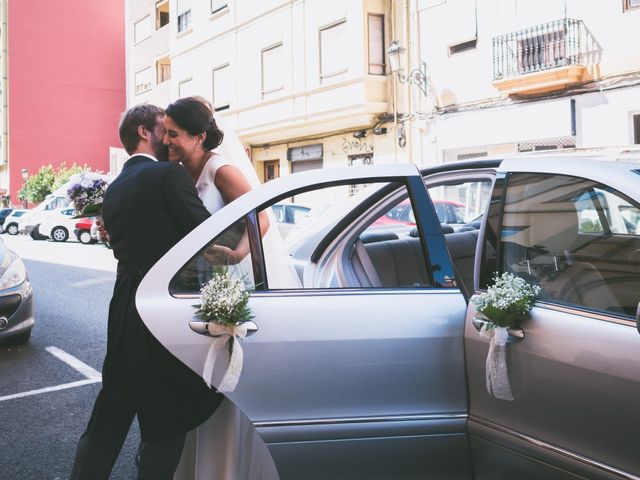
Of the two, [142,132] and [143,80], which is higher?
[143,80]

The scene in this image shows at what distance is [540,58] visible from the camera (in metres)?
13.5

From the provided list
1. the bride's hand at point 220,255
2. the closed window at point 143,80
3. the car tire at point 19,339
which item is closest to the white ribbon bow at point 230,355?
the bride's hand at point 220,255

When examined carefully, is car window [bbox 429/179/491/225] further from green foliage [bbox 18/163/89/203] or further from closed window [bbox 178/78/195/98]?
green foliage [bbox 18/163/89/203]

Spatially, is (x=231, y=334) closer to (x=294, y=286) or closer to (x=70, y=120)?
(x=294, y=286)

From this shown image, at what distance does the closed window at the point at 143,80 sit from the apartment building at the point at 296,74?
14.5 ft

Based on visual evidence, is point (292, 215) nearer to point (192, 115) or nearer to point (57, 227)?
point (192, 115)

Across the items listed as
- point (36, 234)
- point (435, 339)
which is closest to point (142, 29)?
point (36, 234)

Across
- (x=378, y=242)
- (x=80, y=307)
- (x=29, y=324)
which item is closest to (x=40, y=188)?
(x=80, y=307)

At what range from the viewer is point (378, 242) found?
3.66 metres

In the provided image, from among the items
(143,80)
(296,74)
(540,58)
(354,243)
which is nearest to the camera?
(354,243)

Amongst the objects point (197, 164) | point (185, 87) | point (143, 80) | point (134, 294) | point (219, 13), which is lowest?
point (134, 294)

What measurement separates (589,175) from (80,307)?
7.78m

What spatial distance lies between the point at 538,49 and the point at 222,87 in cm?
1239

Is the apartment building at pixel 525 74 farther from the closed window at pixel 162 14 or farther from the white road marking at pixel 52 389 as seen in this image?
the closed window at pixel 162 14
